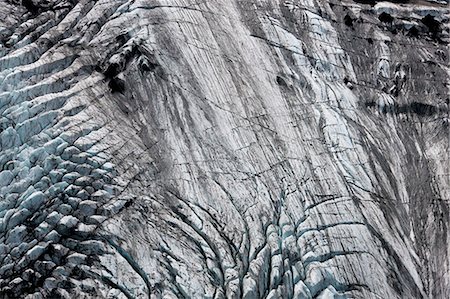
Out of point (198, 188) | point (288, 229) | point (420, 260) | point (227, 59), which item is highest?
point (227, 59)

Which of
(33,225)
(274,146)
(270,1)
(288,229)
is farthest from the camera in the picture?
(270,1)

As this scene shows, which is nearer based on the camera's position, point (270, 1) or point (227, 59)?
point (227, 59)

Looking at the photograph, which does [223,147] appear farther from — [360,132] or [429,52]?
[429,52]

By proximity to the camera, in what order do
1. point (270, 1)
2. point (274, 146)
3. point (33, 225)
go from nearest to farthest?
point (33, 225) < point (274, 146) < point (270, 1)

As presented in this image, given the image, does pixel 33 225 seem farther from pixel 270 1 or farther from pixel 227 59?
pixel 270 1

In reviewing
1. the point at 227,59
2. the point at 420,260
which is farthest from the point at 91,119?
the point at 420,260

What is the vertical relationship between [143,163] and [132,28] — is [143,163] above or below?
below

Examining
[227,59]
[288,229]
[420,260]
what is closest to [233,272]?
[288,229]
